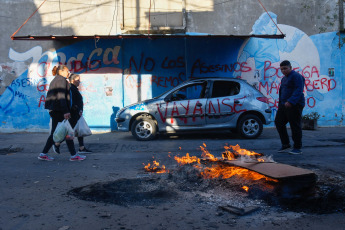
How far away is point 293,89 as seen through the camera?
6945mm

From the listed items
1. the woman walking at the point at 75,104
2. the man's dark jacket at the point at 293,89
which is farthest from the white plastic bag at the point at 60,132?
the man's dark jacket at the point at 293,89

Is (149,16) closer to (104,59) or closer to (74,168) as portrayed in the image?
(104,59)

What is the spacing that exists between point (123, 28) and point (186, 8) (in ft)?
7.69

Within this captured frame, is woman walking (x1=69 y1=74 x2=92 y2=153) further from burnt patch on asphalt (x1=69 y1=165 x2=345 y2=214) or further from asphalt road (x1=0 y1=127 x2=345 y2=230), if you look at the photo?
burnt patch on asphalt (x1=69 y1=165 x2=345 y2=214)

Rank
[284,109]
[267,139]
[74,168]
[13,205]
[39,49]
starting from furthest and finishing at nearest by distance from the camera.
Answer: [39,49] < [267,139] < [284,109] < [74,168] < [13,205]

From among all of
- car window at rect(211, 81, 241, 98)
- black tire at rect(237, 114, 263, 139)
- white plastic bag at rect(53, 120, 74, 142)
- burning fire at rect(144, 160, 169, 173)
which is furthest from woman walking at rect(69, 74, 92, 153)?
black tire at rect(237, 114, 263, 139)

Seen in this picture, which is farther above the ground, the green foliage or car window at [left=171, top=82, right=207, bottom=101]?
car window at [left=171, top=82, right=207, bottom=101]

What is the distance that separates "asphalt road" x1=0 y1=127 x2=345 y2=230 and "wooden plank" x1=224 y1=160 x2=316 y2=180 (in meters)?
0.30

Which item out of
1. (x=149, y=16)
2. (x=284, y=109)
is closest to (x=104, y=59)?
(x=149, y=16)

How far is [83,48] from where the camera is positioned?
1194cm

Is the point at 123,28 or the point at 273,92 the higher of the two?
the point at 123,28

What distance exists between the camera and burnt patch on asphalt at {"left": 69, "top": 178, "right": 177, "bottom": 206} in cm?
385

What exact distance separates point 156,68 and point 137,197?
8532mm

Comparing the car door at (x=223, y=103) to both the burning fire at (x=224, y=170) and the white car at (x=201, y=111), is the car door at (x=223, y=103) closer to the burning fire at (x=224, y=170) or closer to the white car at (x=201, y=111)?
the white car at (x=201, y=111)
